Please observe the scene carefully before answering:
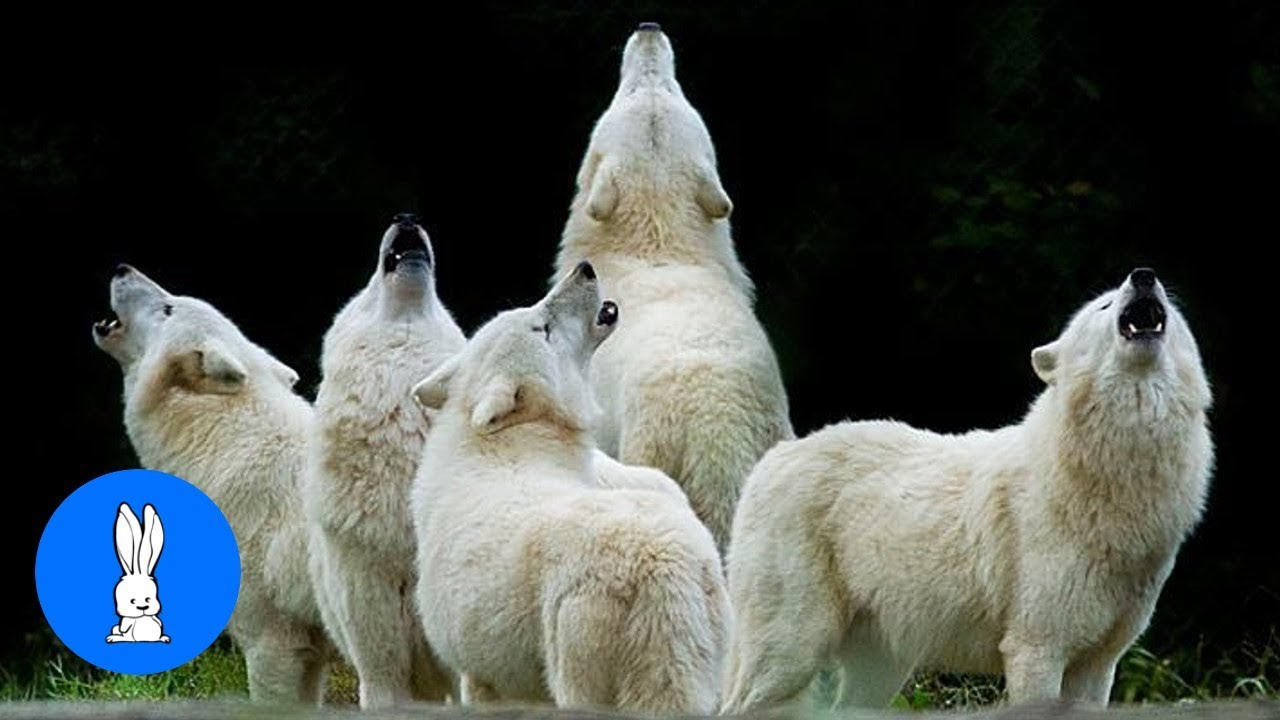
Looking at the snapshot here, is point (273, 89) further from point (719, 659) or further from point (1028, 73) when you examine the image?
point (719, 659)

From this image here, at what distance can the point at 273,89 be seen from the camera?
10.7 metres

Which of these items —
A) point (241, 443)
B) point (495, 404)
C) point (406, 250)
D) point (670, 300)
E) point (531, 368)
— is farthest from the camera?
point (670, 300)

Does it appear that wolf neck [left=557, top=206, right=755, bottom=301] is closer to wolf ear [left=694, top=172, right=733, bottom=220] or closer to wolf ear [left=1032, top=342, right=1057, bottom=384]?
wolf ear [left=694, top=172, right=733, bottom=220]

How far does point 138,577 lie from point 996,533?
2.25m

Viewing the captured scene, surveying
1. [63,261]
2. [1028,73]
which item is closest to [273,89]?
[63,261]

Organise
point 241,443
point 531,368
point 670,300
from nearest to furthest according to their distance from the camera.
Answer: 1. point 531,368
2. point 241,443
3. point 670,300

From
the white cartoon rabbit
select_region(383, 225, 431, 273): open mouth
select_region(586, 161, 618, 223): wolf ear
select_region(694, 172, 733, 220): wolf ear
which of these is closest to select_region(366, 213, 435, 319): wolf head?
select_region(383, 225, 431, 273): open mouth

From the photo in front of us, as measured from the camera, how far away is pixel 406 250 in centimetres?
694

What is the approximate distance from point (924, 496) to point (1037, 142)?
3682 millimetres

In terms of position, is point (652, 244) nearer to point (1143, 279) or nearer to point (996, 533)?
point (996, 533)

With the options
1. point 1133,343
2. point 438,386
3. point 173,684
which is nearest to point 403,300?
point 438,386

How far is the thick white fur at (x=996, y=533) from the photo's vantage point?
21.0 feet

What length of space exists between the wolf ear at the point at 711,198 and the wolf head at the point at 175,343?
2030mm

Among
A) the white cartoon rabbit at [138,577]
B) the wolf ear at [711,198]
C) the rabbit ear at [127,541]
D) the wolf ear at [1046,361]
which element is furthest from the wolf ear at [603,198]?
the rabbit ear at [127,541]
